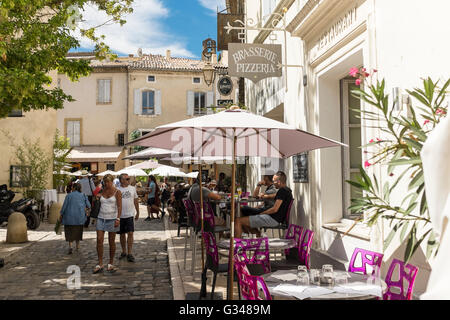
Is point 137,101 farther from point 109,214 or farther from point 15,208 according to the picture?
point 109,214

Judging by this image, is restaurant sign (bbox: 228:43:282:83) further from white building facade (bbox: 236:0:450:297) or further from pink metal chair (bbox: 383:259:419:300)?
pink metal chair (bbox: 383:259:419:300)

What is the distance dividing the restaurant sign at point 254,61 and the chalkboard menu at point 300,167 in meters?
1.54

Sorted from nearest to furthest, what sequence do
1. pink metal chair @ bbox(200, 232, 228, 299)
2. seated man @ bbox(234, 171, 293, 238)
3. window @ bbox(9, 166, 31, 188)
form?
pink metal chair @ bbox(200, 232, 228, 299), seated man @ bbox(234, 171, 293, 238), window @ bbox(9, 166, 31, 188)

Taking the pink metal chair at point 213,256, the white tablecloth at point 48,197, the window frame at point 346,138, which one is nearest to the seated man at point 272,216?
the window frame at point 346,138

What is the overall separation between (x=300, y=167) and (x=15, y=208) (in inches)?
404

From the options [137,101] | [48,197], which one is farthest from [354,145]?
[137,101]

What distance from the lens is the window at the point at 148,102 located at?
34.4 m

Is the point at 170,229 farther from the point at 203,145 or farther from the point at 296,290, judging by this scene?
the point at 296,290

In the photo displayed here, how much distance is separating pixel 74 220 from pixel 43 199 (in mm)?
8819

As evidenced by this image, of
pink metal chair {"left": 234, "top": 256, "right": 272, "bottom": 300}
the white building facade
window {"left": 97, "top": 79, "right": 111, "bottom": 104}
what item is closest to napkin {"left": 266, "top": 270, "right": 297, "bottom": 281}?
pink metal chair {"left": 234, "top": 256, "right": 272, "bottom": 300}

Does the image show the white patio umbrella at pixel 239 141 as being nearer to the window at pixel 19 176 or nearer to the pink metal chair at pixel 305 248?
the pink metal chair at pixel 305 248

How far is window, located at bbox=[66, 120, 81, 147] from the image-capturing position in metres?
33.7

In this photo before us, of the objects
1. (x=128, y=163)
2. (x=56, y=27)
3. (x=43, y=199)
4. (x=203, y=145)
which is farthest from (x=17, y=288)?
(x=128, y=163)

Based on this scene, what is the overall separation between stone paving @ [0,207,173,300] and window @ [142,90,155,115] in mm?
23293
